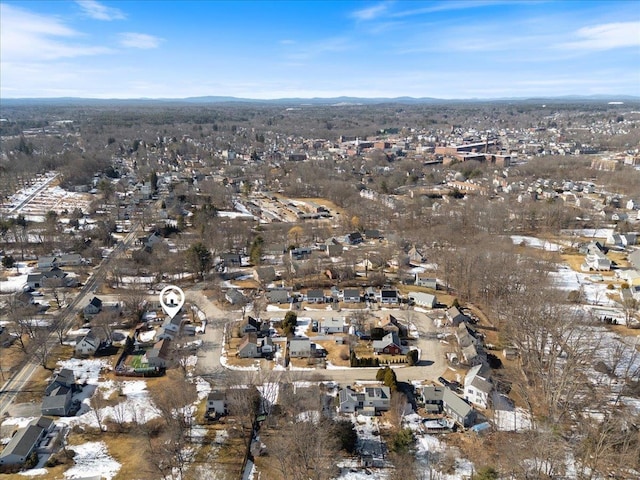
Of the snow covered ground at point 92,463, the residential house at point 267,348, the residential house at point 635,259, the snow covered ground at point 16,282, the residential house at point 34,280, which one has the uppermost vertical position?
the residential house at point 635,259

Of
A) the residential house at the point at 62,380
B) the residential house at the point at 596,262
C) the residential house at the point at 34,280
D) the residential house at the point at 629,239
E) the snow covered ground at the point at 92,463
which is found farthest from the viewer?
the residential house at the point at 629,239

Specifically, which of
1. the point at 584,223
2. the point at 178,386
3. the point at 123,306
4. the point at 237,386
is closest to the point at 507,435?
the point at 237,386

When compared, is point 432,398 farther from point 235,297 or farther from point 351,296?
point 235,297

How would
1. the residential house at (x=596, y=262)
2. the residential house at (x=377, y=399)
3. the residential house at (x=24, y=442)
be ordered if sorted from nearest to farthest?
the residential house at (x=24, y=442) → the residential house at (x=377, y=399) → the residential house at (x=596, y=262)

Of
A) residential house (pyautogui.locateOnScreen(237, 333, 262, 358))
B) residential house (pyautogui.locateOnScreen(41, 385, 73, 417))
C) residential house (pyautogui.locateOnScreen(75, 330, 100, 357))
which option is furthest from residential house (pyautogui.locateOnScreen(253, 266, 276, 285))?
residential house (pyautogui.locateOnScreen(41, 385, 73, 417))

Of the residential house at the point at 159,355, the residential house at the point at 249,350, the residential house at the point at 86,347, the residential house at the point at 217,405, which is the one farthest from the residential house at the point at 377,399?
the residential house at the point at 86,347

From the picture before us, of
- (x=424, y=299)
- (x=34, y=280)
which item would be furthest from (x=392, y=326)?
(x=34, y=280)

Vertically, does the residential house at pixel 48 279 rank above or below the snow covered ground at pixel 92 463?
above

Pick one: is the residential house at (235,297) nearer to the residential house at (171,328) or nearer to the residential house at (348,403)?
the residential house at (171,328)
